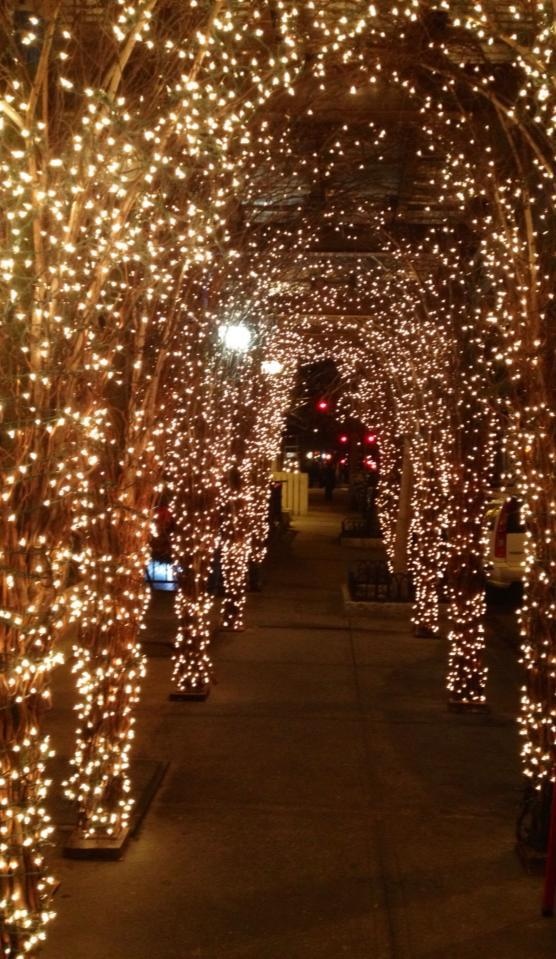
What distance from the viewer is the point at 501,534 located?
54.5 ft

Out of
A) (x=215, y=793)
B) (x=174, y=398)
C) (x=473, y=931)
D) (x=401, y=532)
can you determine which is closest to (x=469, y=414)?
(x=174, y=398)

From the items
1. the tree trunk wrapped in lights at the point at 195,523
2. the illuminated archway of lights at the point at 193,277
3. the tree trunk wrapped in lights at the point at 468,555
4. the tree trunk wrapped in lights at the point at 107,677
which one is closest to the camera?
the illuminated archway of lights at the point at 193,277

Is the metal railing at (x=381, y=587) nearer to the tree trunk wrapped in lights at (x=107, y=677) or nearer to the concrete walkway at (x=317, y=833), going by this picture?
the concrete walkway at (x=317, y=833)

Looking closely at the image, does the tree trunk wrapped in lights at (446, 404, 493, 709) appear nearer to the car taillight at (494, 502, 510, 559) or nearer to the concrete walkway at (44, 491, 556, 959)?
the concrete walkway at (44, 491, 556, 959)

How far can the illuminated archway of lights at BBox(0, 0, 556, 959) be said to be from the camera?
3.96 metres

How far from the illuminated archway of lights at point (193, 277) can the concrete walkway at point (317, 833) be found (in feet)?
2.09

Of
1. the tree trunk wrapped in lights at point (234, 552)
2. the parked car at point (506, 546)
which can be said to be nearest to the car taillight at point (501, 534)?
the parked car at point (506, 546)

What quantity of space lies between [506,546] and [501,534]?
208mm

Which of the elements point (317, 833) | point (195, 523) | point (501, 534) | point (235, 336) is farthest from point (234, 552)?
point (317, 833)

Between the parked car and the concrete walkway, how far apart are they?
5107 mm

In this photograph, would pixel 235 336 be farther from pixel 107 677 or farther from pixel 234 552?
pixel 107 677

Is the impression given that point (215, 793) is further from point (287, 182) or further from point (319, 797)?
point (287, 182)

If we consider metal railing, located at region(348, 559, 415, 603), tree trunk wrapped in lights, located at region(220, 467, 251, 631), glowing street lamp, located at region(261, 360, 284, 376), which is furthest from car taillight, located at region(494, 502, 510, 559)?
tree trunk wrapped in lights, located at region(220, 467, 251, 631)

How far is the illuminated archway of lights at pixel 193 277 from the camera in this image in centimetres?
396
